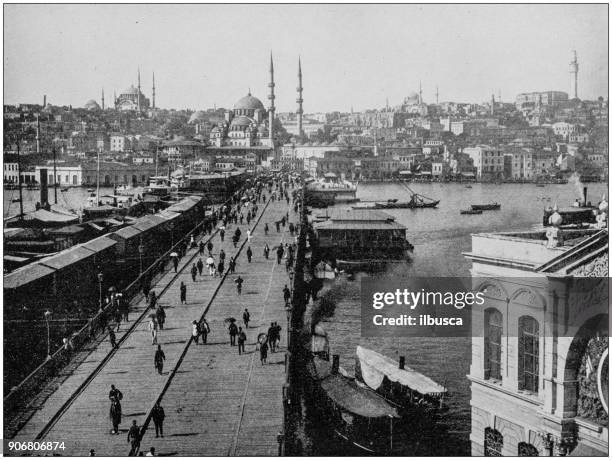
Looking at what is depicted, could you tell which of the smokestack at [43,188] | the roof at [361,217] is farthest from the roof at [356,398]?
the smokestack at [43,188]

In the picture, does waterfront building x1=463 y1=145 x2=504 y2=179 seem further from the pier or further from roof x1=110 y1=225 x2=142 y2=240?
the pier

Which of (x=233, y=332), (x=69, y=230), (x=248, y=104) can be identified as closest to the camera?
(x=233, y=332)

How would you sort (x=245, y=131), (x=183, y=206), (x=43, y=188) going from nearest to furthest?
(x=183, y=206)
(x=43, y=188)
(x=245, y=131)

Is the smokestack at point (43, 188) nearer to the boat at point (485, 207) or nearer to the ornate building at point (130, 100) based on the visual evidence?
the boat at point (485, 207)

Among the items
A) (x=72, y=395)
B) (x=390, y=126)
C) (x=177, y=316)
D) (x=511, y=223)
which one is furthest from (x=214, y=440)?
(x=390, y=126)

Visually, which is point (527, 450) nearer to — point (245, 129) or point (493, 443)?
point (493, 443)

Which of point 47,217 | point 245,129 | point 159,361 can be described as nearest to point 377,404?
point 159,361

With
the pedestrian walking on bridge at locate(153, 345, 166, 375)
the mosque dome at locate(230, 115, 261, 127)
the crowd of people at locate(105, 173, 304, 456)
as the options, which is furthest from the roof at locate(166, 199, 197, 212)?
the mosque dome at locate(230, 115, 261, 127)

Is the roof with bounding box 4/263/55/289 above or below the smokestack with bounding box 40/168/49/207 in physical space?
below
